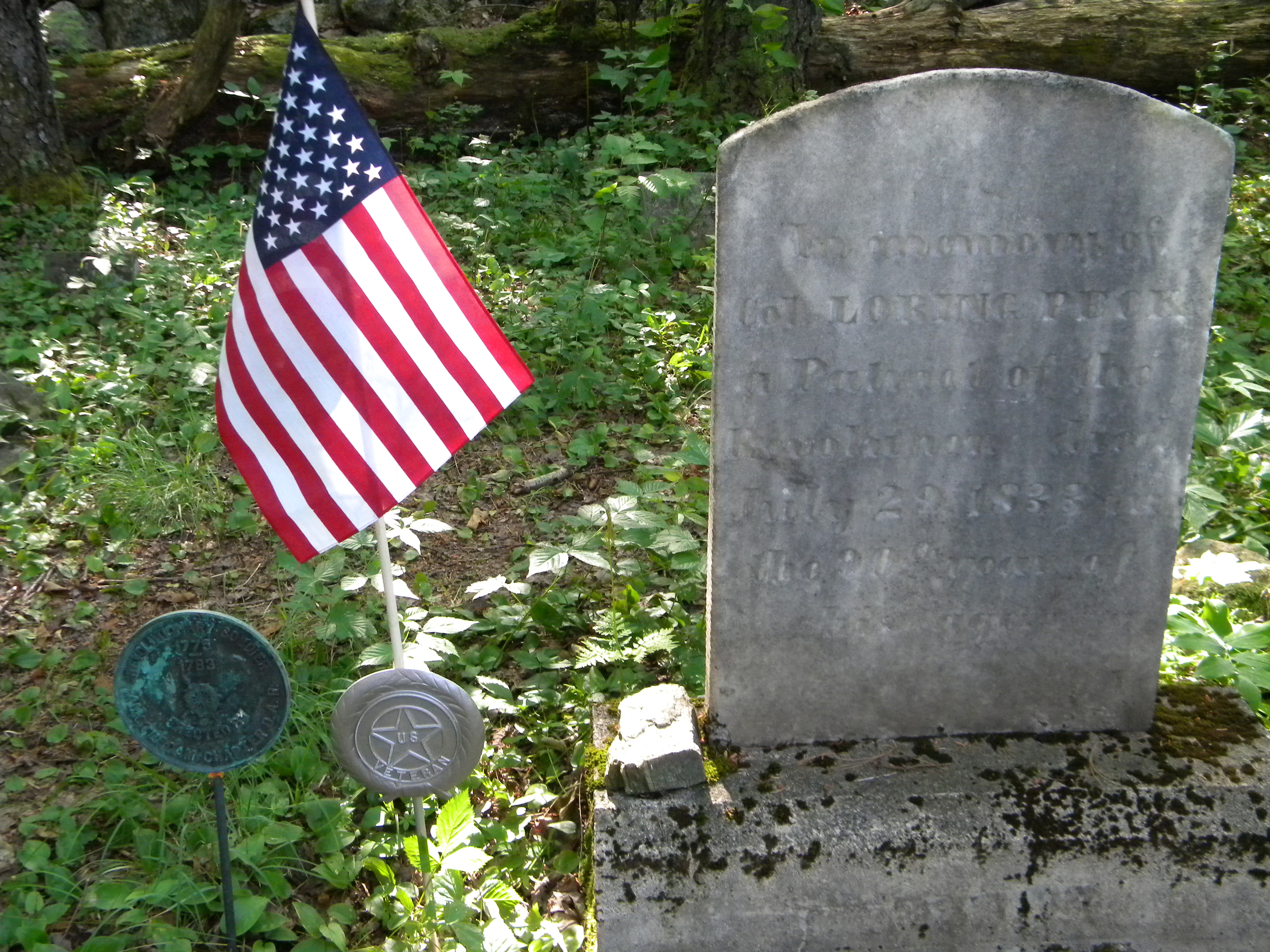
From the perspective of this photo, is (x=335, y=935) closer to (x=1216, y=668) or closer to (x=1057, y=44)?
(x=1216, y=668)

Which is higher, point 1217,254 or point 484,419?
point 1217,254

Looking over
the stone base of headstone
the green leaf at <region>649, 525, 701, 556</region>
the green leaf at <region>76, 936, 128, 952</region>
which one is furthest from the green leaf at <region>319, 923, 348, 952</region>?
the green leaf at <region>649, 525, 701, 556</region>

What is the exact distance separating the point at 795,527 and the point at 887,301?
0.56 meters

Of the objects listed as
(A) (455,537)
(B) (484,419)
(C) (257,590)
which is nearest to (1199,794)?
(B) (484,419)

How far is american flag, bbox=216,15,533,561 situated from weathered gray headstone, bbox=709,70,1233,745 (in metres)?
0.62

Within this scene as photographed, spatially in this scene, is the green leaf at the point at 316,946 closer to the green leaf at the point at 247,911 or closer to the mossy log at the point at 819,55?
the green leaf at the point at 247,911

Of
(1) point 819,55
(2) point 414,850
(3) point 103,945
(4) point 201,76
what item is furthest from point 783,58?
(3) point 103,945

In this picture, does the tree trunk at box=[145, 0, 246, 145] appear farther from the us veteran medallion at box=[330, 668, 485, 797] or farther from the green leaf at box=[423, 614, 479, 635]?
the us veteran medallion at box=[330, 668, 485, 797]

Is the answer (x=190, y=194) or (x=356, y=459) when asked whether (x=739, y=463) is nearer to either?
(x=356, y=459)

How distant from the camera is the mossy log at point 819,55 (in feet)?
25.3

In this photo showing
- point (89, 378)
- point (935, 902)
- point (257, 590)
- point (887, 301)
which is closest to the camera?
point (887, 301)

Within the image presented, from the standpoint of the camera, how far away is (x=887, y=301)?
7.84ft

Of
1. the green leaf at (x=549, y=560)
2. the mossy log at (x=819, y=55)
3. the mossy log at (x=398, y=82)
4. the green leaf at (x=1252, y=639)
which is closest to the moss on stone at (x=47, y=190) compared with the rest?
the mossy log at (x=398, y=82)

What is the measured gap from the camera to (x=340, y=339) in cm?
243
